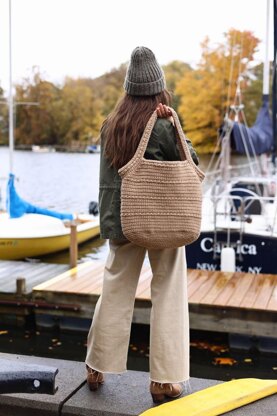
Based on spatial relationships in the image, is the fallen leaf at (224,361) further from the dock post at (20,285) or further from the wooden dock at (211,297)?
the dock post at (20,285)

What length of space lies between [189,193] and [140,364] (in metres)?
→ 3.76

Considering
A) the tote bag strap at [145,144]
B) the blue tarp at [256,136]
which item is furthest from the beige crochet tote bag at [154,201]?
the blue tarp at [256,136]

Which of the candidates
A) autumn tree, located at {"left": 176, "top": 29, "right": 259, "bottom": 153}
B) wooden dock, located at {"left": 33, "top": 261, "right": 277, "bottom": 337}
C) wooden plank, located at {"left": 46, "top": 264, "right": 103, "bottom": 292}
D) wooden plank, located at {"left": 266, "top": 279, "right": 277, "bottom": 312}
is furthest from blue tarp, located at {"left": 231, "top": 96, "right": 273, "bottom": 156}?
autumn tree, located at {"left": 176, "top": 29, "right": 259, "bottom": 153}

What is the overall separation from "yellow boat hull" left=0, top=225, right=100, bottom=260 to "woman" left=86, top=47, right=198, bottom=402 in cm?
817

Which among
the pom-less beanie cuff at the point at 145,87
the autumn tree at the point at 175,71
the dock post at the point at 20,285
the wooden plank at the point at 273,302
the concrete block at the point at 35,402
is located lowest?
the dock post at the point at 20,285

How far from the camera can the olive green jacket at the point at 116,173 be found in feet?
9.87

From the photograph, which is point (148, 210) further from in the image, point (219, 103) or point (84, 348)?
point (219, 103)

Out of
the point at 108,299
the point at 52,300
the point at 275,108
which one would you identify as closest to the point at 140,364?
the point at 52,300

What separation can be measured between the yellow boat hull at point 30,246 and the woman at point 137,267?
8.17 meters

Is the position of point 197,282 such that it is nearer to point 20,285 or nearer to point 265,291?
point 265,291

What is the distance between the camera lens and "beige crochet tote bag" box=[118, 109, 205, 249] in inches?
116

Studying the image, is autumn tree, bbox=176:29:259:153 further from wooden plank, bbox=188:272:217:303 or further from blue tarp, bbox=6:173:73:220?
wooden plank, bbox=188:272:217:303

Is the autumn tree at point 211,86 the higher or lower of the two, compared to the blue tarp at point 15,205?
higher

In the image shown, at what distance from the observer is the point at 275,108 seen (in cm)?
1135
